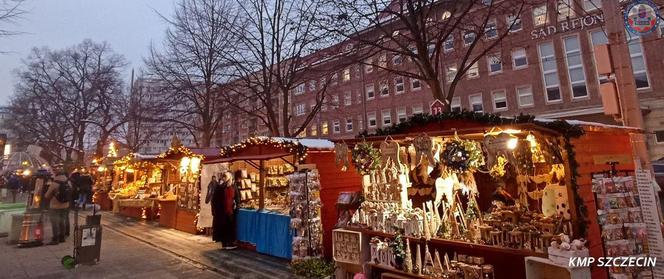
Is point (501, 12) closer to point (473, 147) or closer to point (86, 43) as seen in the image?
point (473, 147)

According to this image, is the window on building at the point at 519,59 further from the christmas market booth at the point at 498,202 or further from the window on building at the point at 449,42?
the christmas market booth at the point at 498,202

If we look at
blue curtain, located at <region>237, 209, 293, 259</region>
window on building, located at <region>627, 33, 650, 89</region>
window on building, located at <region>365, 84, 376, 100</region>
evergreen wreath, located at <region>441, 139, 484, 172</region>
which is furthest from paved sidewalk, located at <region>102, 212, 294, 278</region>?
window on building, located at <region>365, 84, 376, 100</region>

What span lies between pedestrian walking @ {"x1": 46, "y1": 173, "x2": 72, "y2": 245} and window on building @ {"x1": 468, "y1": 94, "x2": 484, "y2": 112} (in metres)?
24.9

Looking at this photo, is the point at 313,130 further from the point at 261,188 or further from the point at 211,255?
the point at 211,255

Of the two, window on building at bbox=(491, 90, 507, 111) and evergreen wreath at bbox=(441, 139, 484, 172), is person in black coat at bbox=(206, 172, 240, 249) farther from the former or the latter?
window on building at bbox=(491, 90, 507, 111)

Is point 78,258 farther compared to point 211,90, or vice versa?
point 211,90

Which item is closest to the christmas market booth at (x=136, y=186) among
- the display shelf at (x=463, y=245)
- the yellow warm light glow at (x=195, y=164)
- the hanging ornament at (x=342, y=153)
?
the yellow warm light glow at (x=195, y=164)

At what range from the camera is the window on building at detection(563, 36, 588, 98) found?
21886 mm

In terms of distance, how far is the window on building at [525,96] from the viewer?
23.8 metres

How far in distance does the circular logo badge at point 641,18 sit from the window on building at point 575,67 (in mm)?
18912

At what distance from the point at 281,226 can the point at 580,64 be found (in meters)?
22.8

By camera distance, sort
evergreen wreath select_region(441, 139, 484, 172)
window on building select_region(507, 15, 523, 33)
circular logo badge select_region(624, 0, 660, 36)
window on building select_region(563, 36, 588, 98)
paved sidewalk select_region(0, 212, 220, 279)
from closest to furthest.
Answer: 1. evergreen wreath select_region(441, 139, 484, 172)
2. circular logo badge select_region(624, 0, 660, 36)
3. paved sidewalk select_region(0, 212, 220, 279)
4. window on building select_region(507, 15, 523, 33)
5. window on building select_region(563, 36, 588, 98)

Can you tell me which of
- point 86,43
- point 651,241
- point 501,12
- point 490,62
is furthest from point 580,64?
point 86,43

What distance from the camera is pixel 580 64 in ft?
72.3
